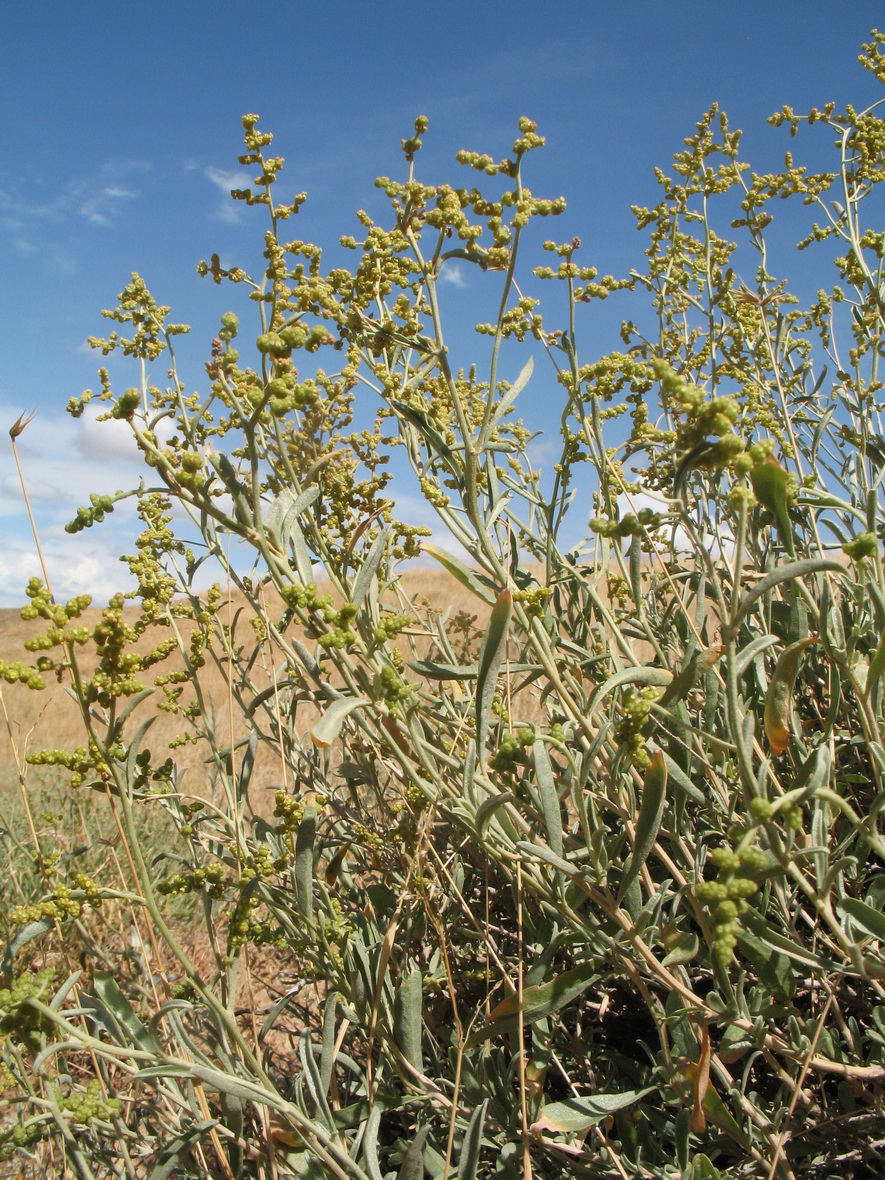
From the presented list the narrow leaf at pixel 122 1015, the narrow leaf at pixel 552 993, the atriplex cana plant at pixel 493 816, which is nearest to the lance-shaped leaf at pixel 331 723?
the atriplex cana plant at pixel 493 816

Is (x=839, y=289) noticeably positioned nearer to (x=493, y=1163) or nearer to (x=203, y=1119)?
(x=493, y=1163)

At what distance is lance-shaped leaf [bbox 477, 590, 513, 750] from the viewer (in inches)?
42.2

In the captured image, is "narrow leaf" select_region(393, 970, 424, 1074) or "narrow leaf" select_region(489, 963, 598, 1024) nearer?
"narrow leaf" select_region(489, 963, 598, 1024)

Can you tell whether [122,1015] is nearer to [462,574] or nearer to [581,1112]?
[581,1112]

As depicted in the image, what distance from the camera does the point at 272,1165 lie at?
127 centimetres

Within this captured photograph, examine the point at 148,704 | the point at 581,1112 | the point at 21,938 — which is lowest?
the point at 581,1112

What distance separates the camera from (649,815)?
1.04 metres

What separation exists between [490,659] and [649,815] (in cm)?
29

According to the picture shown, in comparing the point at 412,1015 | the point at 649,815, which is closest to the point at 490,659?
the point at 649,815

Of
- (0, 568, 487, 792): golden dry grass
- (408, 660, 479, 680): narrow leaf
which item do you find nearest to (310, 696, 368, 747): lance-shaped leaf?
(408, 660, 479, 680): narrow leaf

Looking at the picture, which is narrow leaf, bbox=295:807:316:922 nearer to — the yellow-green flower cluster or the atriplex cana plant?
the atriplex cana plant

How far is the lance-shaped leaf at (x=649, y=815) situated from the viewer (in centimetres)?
102

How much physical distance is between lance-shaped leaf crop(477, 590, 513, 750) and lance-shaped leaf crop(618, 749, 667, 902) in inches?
9.3

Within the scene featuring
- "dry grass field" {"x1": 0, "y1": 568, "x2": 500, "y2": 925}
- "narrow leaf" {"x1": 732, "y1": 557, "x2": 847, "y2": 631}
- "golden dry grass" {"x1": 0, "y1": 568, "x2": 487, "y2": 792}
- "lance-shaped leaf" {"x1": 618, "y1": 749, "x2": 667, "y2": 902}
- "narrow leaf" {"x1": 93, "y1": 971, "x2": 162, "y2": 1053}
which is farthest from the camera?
"golden dry grass" {"x1": 0, "y1": 568, "x2": 487, "y2": 792}
